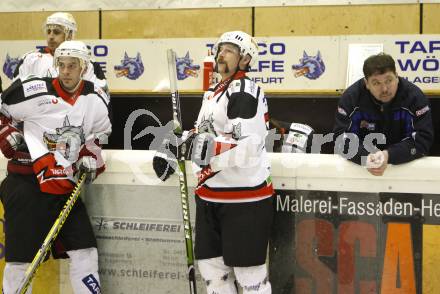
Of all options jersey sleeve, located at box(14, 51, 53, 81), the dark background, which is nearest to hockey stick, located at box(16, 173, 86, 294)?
jersey sleeve, located at box(14, 51, 53, 81)

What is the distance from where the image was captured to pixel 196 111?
4750 millimetres

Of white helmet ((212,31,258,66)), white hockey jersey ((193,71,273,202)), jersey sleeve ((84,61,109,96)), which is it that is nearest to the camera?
white hockey jersey ((193,71,273,202))

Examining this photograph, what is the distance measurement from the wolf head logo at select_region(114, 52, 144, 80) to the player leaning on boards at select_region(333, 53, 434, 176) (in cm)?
260

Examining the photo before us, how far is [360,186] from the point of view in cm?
246

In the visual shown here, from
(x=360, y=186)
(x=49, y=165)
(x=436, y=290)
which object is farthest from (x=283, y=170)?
(x=49, y=165)

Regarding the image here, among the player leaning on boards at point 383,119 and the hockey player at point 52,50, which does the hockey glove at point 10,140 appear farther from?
the player leaning on boards at point 383,119

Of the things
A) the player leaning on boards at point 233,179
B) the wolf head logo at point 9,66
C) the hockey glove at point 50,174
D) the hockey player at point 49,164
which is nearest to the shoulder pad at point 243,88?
the player leaning on boards at point 233,179

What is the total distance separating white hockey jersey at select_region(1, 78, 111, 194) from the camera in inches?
99.6

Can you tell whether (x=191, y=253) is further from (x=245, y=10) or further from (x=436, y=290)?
(x=245, y=10)

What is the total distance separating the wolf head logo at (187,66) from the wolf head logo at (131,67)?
32 centimetres

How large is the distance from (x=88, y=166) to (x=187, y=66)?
2367 mm

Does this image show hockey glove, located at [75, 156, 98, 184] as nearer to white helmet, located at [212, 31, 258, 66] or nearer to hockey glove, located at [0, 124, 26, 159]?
hockey glove, located at [0, 124, 26, 159]

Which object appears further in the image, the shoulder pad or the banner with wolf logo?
the banner with wolf logo

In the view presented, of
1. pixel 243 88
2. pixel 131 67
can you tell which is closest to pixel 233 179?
pixel 243 88
